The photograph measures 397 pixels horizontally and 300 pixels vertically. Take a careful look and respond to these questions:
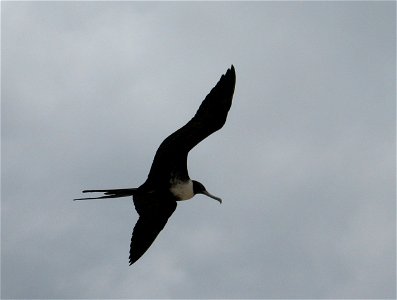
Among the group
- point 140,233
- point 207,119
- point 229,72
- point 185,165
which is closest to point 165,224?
point 140,233

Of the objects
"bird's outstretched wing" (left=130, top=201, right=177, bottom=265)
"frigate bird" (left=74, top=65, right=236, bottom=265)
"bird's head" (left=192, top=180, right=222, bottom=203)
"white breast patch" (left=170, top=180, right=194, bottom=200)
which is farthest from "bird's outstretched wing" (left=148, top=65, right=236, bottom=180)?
"bird's outstretched wing" (left=130, top=201, right=177, bottom=265)

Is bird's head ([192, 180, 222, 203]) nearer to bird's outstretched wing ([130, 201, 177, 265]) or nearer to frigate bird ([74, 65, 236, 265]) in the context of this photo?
frigate bird ([74, 65, 236, 265])

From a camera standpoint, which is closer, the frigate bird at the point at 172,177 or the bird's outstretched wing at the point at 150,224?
the frigate bird at the point at 172,177

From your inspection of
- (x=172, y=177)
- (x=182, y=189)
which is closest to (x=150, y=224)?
(x=182, y=189)

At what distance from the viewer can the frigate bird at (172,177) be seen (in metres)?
9.91

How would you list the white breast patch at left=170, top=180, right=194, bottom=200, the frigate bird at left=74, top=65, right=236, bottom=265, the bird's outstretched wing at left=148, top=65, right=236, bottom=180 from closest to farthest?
the bird's outstretched wing at left=148, top=65, right=236, bottom=180 → the frigate bird at left=74, top=65, right=236, bottom=265 → the white breast patch at left=170, top=180, right=194, bottom=200

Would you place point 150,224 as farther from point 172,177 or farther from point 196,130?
point 196,130

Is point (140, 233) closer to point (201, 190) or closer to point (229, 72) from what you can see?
point (201, 190)

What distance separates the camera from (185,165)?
10.7m

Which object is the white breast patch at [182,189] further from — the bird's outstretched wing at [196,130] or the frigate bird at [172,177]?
the bird's outstretched wing at [196,130]

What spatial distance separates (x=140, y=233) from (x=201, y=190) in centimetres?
100

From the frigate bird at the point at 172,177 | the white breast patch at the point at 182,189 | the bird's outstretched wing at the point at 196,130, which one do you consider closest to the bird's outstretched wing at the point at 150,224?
the frigate bird at the point at 172,177

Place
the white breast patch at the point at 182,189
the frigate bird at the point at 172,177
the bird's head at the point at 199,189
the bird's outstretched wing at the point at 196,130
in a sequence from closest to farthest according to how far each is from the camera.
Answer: the bird's outstretched wing at the point at 196,130 < the frigate bird at the point at 172,177 < the white breast patch at the point at 182,189 < the bird's head at the point at 199,189

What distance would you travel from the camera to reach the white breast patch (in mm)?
10837
